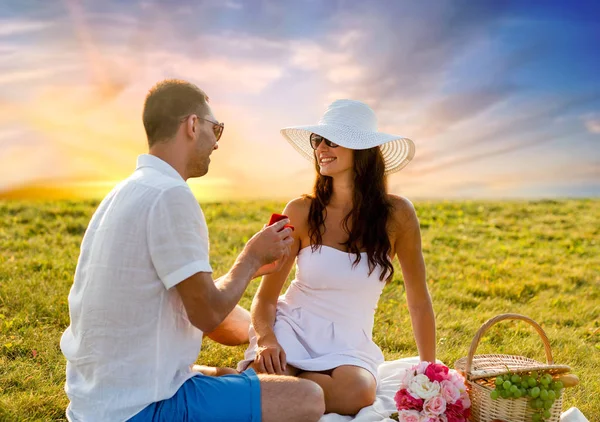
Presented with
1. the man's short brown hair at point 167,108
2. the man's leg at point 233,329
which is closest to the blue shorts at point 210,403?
the man's short brown hair at point 167,108

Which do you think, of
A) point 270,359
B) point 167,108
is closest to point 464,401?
point 270,359

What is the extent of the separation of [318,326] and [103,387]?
1.55m

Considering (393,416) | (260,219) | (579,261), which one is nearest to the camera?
(393,416)

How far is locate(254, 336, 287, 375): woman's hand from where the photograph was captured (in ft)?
13.1

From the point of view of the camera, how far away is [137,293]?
3035 mm

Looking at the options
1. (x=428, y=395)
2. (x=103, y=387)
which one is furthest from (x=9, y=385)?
(x=428, y=395)

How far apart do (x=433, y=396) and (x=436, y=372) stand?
15 cm

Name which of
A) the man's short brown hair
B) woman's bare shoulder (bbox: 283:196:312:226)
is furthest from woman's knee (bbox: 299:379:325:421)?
the man's short brown hair

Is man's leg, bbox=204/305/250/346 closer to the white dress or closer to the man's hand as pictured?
the white dress

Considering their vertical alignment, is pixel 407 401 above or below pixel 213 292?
below

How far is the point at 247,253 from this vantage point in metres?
3.30

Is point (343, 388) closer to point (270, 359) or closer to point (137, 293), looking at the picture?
point (270, 359)

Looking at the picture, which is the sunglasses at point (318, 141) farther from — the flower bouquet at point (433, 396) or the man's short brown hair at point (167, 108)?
the flower bouquet at point (433, 396)

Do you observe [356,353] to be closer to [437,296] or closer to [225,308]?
[225,308]
